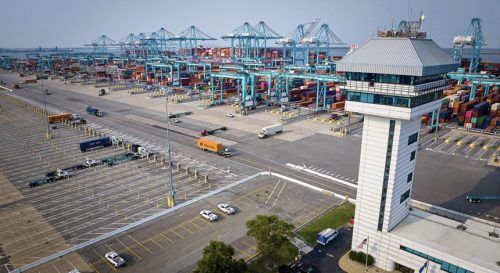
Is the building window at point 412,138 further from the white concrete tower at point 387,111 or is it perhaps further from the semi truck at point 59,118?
the semi truck at point 59,118

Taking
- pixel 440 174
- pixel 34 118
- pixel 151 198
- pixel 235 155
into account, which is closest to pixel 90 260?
pixel 151 198

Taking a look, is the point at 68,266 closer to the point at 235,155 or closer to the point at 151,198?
the point at 151,198

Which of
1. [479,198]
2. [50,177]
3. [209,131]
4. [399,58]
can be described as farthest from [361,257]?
[209,131]

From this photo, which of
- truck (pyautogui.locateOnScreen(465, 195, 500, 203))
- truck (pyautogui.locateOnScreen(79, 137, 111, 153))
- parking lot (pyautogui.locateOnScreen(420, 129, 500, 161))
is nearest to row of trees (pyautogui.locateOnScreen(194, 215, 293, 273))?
truck (pyautogui.locateOnScreen(465, 195, 500, 203))

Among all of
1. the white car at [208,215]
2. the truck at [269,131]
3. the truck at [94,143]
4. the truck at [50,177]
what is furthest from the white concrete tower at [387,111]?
the truck at [94,143]

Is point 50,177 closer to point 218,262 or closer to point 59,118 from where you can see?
point 218,262

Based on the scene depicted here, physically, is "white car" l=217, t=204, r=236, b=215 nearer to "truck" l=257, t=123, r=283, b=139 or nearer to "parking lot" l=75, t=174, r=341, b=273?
"parking lot" l=75, t=174, r=341, b=273
